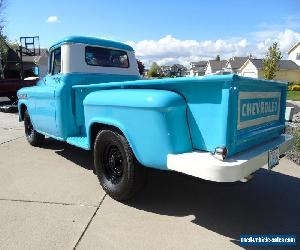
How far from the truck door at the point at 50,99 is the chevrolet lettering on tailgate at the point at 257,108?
2.95 metres

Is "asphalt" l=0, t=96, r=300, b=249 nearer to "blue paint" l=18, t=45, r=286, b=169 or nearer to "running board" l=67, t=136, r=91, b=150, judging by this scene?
"running board" l=67, t=136, r=91, b=150

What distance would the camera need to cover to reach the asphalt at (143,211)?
318 cm

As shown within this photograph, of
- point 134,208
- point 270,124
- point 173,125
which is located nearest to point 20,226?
point 134,208

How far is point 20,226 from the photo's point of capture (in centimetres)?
341

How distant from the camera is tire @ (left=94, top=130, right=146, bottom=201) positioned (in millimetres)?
3650

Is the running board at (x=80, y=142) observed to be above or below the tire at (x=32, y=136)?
above

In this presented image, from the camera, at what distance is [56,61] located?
5.76 meters

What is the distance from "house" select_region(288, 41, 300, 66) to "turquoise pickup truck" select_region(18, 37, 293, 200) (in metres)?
57.4

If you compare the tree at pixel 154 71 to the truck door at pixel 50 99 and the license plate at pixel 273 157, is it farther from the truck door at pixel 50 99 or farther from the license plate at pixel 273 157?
the license plate at pixel 273 157

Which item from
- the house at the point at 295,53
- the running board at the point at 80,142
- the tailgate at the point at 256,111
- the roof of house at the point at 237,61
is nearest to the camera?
the tailgate at the point at 256,111

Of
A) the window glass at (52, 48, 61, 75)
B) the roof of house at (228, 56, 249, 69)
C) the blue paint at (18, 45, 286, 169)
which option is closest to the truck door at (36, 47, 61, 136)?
the window glass at (52, 48, 61, 75)

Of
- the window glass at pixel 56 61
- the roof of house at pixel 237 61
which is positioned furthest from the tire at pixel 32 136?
the roof of house at pixel 237 61

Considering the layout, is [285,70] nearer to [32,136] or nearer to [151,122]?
[32,136]

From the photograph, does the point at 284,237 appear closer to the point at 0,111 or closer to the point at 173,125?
the point at 173,125
